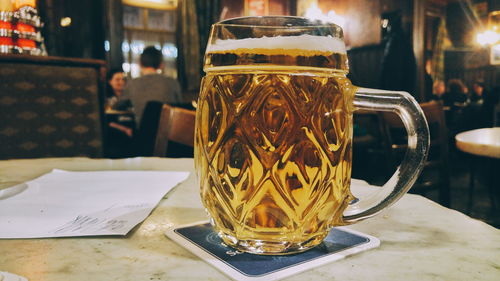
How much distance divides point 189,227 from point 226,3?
308 inches

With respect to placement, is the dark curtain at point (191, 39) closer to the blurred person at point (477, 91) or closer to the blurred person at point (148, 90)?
the blurred person at point (148, 90)

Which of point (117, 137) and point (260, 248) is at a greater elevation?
point (260, 248)

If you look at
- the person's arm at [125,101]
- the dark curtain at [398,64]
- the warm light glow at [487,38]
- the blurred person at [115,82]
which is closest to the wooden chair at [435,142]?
the person's arm at [125,101]

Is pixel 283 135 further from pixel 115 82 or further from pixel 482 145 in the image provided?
pixel 115 82

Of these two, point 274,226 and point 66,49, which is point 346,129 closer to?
point 274,226

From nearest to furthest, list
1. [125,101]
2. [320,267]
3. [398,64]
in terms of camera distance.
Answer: [320,267] → [125,101] → [398,64]

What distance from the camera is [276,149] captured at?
0.43 m

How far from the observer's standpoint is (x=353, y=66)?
7434mm

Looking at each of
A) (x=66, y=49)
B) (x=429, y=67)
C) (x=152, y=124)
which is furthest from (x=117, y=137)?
(x=429, y=67)

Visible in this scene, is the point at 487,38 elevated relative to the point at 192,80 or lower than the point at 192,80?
elevated

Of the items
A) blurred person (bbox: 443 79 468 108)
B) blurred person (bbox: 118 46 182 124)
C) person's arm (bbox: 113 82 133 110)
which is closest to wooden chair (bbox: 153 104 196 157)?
blurred person (bbox: 118 46 182 124)

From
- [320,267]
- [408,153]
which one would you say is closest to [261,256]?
[320,267]

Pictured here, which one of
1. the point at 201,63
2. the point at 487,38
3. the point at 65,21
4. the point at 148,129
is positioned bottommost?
the point at 148,129

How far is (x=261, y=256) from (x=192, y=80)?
6.98 metres
